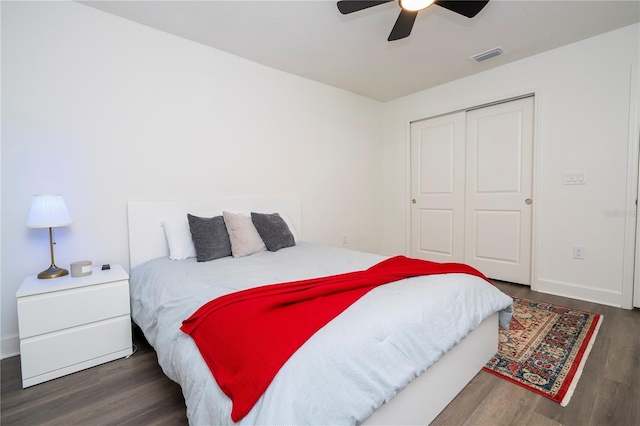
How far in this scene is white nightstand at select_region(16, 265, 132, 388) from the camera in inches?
63.0

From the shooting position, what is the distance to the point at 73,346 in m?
1.72

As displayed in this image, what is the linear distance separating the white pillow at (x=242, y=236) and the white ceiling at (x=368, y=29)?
1.56m

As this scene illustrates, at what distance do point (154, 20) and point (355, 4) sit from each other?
5.24 feet

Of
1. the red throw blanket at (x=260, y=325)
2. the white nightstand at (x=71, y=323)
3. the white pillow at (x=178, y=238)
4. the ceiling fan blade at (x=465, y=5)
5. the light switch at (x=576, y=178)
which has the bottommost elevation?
the white nightstand at (x=71, y=323)

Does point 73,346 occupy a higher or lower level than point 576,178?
lower

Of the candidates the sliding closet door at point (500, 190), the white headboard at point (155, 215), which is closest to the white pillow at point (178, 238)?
the white headboard at point (155, 215)

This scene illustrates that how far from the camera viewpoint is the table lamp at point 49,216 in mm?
1758

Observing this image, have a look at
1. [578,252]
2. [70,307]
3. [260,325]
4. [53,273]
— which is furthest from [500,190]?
[53,273]

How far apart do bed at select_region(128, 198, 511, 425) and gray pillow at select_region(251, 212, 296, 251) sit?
31cm

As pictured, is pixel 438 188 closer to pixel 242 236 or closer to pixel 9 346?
pixel 242 236

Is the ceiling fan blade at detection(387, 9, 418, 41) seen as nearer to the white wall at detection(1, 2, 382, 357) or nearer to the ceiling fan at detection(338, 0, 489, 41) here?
the ceiling fan at detection(338, 0, 489, 41)

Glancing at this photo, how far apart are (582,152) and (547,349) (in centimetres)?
195

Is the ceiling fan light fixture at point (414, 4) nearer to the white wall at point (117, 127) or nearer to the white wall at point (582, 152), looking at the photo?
the white wall at point (117, 127)

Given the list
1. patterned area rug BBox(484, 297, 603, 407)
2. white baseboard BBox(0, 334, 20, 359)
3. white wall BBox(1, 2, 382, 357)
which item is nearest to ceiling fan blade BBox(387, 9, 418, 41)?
white wall BBox(1, 2, 382, 357)
